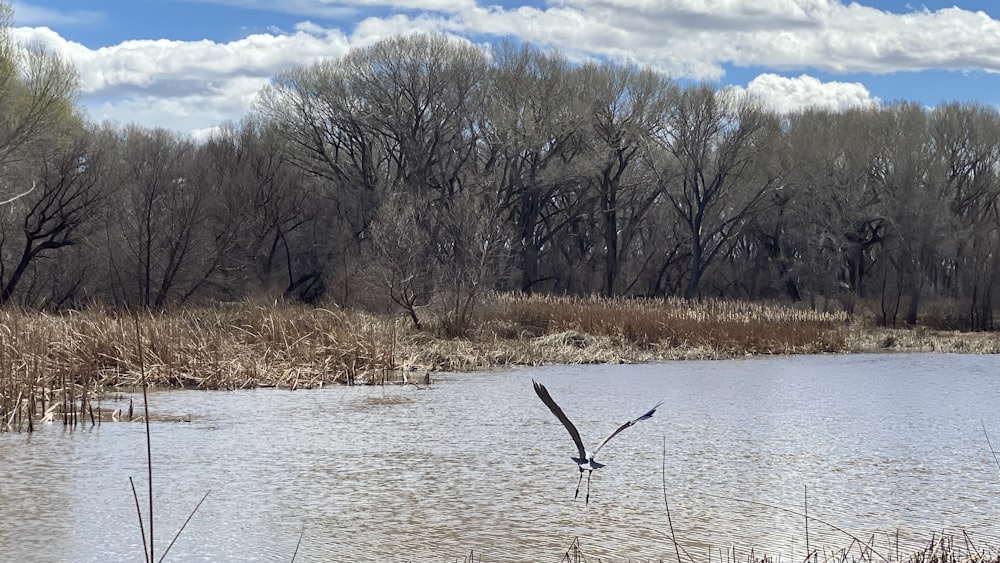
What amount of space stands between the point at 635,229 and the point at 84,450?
128 feet

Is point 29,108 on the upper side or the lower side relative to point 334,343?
upper

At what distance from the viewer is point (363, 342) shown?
1780cm

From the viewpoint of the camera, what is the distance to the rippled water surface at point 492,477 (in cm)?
705

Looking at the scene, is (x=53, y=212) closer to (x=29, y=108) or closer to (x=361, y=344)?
(x=29, y=108)

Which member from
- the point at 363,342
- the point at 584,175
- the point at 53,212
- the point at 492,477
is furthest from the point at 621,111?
the point at 492,477

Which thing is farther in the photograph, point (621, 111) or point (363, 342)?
point (621, 111)

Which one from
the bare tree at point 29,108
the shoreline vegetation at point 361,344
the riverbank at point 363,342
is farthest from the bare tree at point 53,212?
the riverbank at point 363,342

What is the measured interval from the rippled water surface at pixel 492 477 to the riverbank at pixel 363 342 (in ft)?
2.98

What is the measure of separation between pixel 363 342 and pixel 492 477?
29.3 ft

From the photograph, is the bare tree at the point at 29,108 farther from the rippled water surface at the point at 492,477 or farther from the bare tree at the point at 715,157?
the bare tree at the point at 715,157

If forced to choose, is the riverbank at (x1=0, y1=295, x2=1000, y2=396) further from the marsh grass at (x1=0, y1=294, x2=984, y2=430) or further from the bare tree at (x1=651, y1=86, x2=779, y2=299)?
the bare tree at (x1=651, y1=86, x2=779, y2=299)

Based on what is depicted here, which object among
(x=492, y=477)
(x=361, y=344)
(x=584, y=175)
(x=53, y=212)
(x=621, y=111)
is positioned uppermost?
(x=621, y=111)

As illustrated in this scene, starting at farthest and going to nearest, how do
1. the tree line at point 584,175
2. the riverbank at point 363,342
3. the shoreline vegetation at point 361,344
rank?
the tree line at point 584,175, the riverbank at point 363,342, the shoreline vegetation at point 361,344

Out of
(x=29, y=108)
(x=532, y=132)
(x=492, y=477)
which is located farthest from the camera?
(x=532, y=132)
